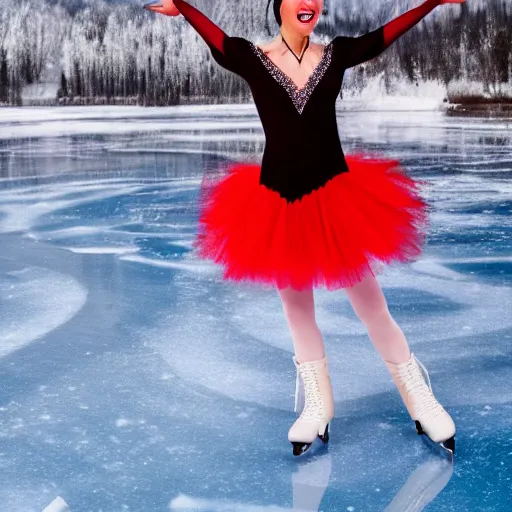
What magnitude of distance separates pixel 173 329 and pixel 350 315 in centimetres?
49

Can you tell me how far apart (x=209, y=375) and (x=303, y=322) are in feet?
1.27

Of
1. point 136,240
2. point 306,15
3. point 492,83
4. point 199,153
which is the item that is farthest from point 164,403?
point 492,83

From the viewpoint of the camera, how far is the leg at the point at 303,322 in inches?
60.1

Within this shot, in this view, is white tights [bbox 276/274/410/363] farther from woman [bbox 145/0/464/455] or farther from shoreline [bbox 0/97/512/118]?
shoreline [bbox 0/97/512/118]

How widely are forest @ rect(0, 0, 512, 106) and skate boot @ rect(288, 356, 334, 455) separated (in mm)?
6469

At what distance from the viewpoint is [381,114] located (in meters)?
8.21

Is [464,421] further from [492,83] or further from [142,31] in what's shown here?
[142,31]

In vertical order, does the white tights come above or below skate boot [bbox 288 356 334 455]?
above

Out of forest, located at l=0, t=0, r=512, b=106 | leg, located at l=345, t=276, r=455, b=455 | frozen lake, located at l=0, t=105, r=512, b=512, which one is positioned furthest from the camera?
forest, located at l=0, t=0, r=512, b=106

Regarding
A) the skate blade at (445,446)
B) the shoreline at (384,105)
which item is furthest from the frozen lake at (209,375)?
the shoreline at (384,105)

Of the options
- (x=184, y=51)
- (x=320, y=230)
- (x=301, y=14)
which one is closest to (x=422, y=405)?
(x=320, y=230)

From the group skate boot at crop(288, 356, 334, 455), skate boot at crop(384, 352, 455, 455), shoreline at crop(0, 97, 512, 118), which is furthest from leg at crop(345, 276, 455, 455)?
shoreline at crop(0, 97, 512, 118)

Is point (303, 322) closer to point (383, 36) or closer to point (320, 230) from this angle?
point (320, 230)

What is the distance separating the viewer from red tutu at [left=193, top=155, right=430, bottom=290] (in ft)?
4.57
